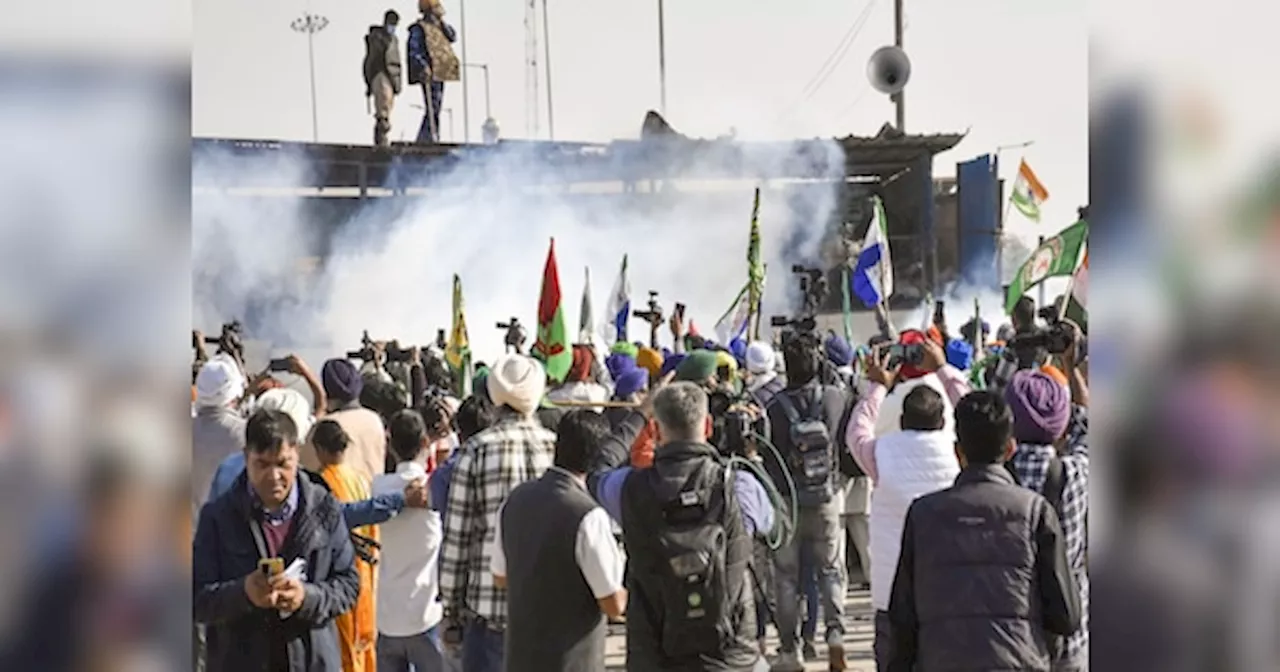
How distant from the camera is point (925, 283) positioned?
21.6 m

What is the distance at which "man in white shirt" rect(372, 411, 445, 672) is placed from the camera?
4.94m

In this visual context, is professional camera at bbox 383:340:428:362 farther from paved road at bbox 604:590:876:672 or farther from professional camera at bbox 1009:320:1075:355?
professional camera at bbox 1009:320:1075:355

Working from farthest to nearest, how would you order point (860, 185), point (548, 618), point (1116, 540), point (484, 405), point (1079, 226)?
point (860, 185) → point (1079, 226) → point (484, 405) → point (548, 618) → point (1116, 540)

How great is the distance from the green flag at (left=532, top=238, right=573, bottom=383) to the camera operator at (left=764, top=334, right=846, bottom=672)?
5.00 ft

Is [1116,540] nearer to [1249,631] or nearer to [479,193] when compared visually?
[1249,631]

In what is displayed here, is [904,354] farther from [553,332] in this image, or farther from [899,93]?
[899,93]

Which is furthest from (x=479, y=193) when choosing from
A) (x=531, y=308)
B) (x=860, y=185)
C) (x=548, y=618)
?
(x=548, y=618)

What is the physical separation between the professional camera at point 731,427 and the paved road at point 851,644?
4.55ft

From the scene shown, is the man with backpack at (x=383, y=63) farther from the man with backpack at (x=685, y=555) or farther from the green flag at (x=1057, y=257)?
the man with backpack at (x=685, y=555)

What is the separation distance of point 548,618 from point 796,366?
8.45ft

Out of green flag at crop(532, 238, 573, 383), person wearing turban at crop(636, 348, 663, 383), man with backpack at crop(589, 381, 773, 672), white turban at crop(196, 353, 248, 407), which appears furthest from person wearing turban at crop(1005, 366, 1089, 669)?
person wearing turban at crop(636, 348, 663, 383)

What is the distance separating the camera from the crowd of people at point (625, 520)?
11.1 ft

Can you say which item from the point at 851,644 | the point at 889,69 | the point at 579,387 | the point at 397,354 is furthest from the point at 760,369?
the point at 889,69

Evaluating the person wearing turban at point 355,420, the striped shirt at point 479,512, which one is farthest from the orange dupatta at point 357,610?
the person wearing turban at point 355,420
